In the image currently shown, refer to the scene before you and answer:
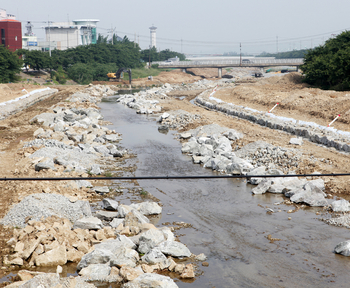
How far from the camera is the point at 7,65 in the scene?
50188 millimetres

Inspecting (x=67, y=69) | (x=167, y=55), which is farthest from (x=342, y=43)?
(x=167, y=55)

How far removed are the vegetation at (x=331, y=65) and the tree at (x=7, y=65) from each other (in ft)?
132

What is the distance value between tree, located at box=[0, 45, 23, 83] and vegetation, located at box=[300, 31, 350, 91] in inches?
1590

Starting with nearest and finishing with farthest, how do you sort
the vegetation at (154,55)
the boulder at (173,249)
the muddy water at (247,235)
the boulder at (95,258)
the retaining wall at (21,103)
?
the boulder at (95,258) → the muddy water at (247,235) → the boulder at (173,249) → the retaining wall at (21,103) → the vegetation at (154,55)

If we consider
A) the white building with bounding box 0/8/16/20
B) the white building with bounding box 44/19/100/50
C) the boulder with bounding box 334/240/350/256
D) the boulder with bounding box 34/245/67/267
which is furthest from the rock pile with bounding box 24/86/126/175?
the white building with bounding box 44/19/100/50

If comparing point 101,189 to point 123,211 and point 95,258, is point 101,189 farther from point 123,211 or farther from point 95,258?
point 95,258

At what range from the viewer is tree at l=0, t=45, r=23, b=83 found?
49469 mm

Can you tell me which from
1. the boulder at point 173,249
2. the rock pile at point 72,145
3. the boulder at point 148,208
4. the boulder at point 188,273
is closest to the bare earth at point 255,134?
the rock pile at point 72,145

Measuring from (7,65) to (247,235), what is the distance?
50627 millimetres

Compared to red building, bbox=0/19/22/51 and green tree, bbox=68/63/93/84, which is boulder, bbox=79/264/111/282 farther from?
red building, bbox=0/19/22/51

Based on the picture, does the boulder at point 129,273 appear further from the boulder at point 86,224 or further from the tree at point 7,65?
the tree at point 7,65

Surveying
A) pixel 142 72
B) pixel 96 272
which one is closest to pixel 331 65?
pixel 96 272

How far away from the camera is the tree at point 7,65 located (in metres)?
49.5

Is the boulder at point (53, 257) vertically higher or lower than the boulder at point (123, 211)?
lower
